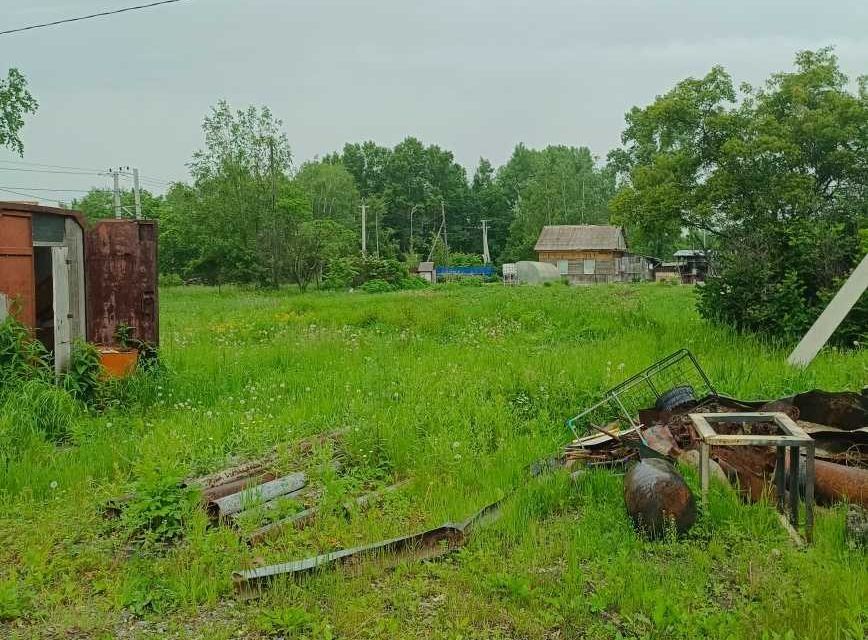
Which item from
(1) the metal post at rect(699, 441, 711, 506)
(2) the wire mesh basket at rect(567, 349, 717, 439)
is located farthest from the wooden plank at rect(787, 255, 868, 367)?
(1) the metal post at rect(699, 441, 711, 506)

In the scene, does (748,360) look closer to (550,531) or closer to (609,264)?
(550,531)

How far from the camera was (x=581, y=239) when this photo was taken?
56344 millimetres

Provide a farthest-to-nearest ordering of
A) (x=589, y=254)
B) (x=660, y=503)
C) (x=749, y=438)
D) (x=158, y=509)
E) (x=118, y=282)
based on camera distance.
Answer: (x=589, y=254), (x=118, y=282), (x=158, y=509), (x=749, y=438), (x=660, y=503)

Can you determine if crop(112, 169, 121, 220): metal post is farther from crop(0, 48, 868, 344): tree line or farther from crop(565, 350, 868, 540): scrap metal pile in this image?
crop(565, 350, 868, 540): scrap metal pile

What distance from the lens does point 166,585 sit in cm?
423

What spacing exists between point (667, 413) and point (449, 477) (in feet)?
7.31

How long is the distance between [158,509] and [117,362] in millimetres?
4014

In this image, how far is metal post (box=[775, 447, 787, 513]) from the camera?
503cm

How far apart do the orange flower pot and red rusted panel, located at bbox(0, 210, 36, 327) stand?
85 cm

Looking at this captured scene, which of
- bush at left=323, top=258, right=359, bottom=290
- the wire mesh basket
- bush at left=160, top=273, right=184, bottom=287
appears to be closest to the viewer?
the wire mesh basket

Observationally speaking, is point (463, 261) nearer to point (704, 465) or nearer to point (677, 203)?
point (677, 203)

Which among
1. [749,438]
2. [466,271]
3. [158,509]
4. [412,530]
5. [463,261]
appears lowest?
[412,530]

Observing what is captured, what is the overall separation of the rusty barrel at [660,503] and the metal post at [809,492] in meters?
0.71

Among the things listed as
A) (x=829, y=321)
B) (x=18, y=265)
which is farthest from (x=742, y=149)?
(x=18, y=265)
